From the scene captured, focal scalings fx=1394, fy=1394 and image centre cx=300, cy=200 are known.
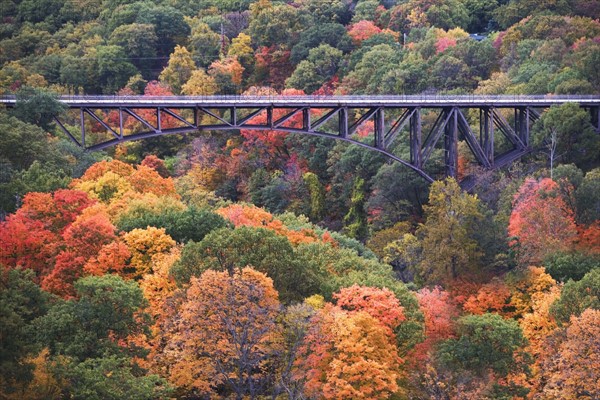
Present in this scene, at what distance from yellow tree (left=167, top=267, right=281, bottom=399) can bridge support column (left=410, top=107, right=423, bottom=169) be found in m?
34.7

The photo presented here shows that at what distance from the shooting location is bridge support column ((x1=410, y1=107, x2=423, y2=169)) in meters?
84.1

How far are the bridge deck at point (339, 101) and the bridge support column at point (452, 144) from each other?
781 mm

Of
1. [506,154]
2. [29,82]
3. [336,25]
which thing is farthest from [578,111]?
[29,82]

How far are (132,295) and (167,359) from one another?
2676mm

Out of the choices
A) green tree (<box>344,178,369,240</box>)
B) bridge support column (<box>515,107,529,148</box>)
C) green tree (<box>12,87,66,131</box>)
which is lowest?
green tree (<box>344,178,369,240</box>)

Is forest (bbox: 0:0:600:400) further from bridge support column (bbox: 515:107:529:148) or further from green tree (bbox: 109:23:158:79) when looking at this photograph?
bridge support column (bbox: 515:107:529:148)

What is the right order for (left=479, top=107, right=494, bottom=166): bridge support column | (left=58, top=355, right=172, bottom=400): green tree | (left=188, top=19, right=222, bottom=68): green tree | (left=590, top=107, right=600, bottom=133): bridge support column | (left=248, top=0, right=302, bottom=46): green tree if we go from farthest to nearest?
(left=188, top=19, right=222, bottom=68): green tree, (left=248, top=0, right=302, bottom=46): green tree, (left=590, top=107, right=600, bottom=133): bridge support column, (left=479, top=107, right=494, bottom=166): bridge support column, (left=58, top=355, right=172, bottom=400): green tree

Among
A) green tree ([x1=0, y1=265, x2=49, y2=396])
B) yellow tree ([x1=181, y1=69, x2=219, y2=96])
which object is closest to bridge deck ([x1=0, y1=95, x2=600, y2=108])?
yellow tree ([x1=181, y1=69, x2=219, y2=96])

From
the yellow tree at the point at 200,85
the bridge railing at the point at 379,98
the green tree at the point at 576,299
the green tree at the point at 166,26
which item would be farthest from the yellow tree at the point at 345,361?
the green tree at the point at 166,26

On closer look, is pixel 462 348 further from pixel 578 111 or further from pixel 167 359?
pixel 578 111

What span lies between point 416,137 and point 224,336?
36.6 meters

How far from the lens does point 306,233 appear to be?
72500 mm

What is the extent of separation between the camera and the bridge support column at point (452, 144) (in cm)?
8519

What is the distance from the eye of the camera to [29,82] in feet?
379
